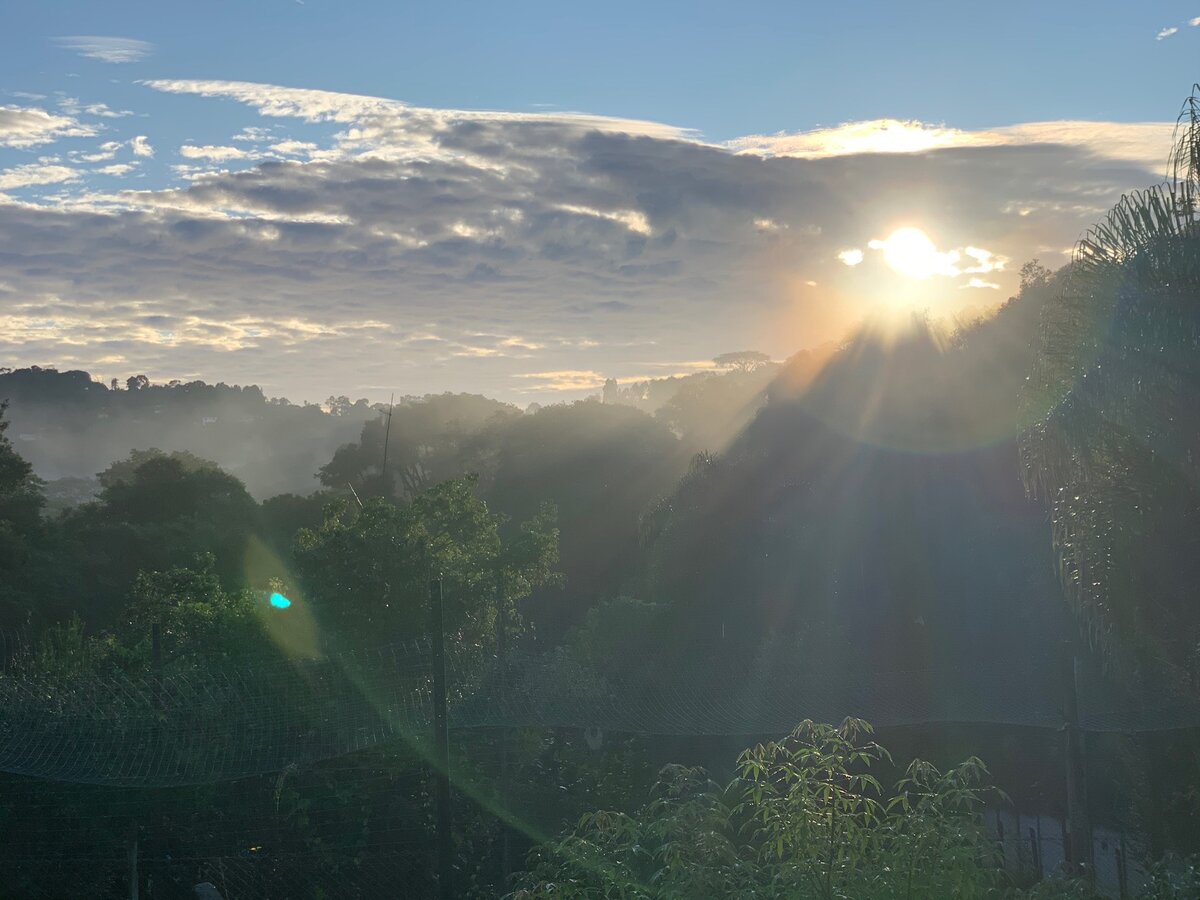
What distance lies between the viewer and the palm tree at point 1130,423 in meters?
6.10

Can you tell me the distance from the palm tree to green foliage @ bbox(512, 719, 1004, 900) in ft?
9.25

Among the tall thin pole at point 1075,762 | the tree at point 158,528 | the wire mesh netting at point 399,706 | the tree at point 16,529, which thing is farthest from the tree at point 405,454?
the tall thin pole at point 1075,762

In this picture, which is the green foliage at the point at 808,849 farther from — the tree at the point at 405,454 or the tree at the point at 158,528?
the tree at the point at 405,454

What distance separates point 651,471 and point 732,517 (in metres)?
17.5

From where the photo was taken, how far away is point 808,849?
4.22 meters

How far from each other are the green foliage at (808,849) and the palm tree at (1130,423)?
2.82 metres

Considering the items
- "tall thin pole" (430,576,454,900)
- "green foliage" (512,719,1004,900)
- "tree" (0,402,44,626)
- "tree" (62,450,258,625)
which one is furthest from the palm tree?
"tree" (0,402,44,626)

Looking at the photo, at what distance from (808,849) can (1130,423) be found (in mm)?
3482

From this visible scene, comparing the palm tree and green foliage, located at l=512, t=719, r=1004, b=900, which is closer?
green foliage, located at l=512, t=719, r=1004, b=900

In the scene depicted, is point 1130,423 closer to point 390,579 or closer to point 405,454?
point 390,579

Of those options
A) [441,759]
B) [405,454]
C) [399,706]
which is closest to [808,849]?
[441,759]

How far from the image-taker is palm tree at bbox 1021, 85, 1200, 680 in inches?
240

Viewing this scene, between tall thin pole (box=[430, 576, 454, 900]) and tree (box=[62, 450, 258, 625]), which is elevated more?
tree (box=[62, 450, 258, 625])

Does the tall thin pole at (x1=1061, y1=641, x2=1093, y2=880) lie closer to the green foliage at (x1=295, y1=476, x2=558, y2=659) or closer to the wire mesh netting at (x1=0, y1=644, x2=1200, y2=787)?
the wire mesh netting at (x1=0, y1=644, x2=1200, y2=787)
